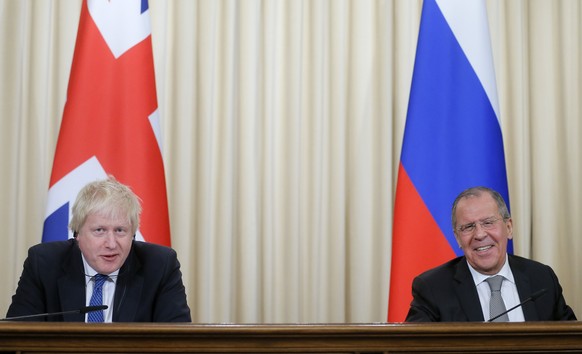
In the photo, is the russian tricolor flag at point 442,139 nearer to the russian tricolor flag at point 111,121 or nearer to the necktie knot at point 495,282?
the necktie knot at point 495,282

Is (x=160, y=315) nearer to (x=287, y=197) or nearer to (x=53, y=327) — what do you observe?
(x=53, y=327)

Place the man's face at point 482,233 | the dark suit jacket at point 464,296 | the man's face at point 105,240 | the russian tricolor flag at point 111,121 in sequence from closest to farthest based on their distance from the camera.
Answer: the man's face at point 105,240 → the dark suit jacket at point 464,296 → the man's face at point 482,233 → the russian tricolor flag at point 111,121

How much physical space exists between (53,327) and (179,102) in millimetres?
2656

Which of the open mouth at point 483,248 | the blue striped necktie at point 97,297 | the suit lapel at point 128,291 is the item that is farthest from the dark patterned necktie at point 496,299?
the blue striped necktie at point 97,297

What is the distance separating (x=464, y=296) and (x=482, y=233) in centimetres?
26

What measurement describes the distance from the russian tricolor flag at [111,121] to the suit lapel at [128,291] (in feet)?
2.34

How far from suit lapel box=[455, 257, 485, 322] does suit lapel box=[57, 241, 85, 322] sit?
143 centimetres

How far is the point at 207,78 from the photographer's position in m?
4.55

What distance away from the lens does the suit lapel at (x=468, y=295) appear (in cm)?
304

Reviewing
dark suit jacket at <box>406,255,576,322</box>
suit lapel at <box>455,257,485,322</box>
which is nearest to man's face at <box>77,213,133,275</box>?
dark suit jacket at <box>406,255,576,322</box>

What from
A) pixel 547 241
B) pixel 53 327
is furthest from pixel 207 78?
pixel 53 327

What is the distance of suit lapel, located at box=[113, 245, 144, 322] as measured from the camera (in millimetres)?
2924

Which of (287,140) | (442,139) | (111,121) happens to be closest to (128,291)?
(111,121)

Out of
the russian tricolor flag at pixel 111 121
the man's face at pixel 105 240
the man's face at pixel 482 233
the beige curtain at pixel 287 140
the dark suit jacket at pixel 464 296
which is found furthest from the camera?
the beige curtain at pixel 287 140
